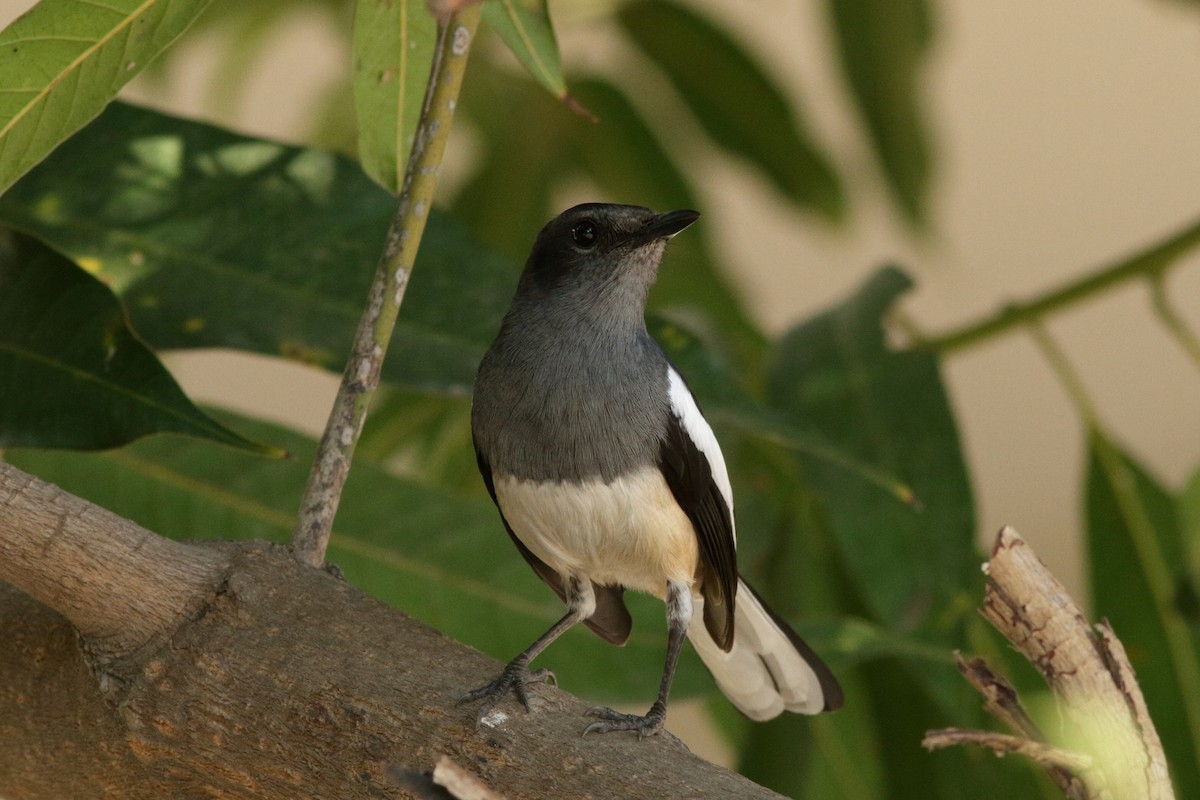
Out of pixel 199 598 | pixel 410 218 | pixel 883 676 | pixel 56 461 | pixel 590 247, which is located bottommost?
pixel 883 676

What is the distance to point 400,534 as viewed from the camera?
137cm

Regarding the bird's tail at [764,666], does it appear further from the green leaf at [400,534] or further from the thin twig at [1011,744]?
the thin twig at [1011,744]

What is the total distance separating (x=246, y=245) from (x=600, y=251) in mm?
345

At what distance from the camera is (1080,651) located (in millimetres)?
849

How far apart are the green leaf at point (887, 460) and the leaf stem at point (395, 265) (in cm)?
56

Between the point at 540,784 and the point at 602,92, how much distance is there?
58.8 inches

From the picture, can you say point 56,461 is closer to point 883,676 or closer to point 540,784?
point 540,784

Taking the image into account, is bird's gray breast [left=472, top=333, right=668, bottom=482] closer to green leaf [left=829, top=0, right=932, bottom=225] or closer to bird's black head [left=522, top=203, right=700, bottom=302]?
bird's black head [left=522, top=203, right=700, bottom=302]

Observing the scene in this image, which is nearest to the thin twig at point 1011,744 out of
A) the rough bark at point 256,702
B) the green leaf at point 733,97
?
the rough bark at point 256,702

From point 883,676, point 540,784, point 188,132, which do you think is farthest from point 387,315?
point 883,676

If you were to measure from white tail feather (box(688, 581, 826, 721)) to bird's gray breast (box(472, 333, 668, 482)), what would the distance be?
27 centimetres

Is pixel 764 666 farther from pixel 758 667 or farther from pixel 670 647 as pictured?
pixel 670 647

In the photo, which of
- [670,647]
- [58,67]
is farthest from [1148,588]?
[58,67]

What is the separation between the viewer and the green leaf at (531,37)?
35.9 inches
